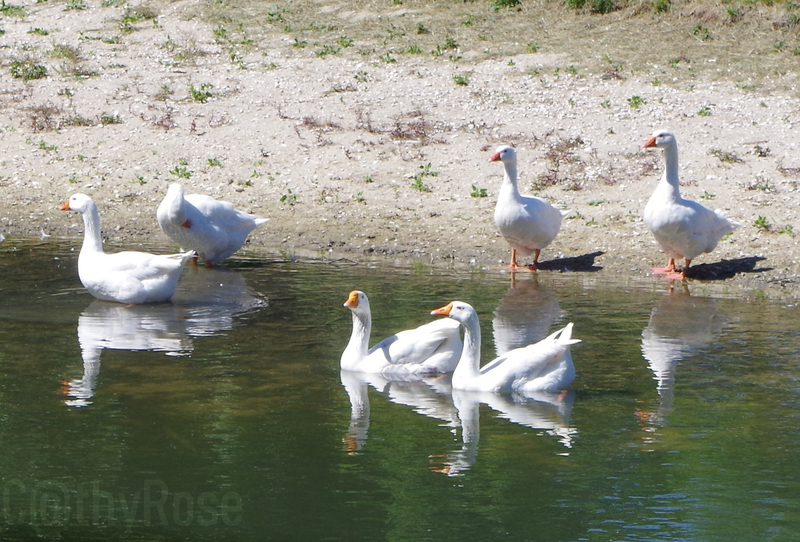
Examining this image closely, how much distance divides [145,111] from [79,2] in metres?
7.01

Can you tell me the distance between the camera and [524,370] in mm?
9570

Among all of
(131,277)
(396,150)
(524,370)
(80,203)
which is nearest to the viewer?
(524,370)

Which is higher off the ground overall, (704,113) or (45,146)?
(704,113)

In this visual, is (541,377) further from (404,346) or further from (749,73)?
(749,73)

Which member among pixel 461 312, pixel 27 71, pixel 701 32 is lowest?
pixel 461 312

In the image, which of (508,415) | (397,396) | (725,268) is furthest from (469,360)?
(725,268)

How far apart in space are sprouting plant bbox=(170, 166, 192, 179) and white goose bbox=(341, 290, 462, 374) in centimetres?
842

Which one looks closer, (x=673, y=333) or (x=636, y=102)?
(x=673, y=333)

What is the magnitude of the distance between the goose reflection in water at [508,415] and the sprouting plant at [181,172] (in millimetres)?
9508

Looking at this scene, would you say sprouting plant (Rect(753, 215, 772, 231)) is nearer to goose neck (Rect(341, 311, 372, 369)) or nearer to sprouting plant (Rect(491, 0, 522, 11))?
goose neck (Rect(341, 311, 372, 369))

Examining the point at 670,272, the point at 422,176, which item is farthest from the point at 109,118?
the point at 670,272

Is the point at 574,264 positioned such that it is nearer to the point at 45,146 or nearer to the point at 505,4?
the point at 45,146

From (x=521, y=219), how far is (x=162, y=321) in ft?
15.1

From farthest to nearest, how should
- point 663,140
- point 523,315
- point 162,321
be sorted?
point 663,140 → point 523,315 → point 162,321
